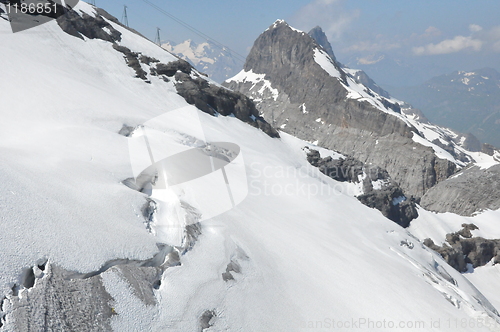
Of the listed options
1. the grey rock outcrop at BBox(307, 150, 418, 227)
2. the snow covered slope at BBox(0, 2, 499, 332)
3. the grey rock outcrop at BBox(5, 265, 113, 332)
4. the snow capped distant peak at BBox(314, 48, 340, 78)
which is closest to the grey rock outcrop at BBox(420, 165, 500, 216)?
the grey rock outcrop at BBox(307, 150, 418, 227)

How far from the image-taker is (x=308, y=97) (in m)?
122

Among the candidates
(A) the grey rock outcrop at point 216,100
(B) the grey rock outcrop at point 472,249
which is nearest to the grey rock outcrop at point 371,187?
(B) the grey rock outcrop at point 472,249

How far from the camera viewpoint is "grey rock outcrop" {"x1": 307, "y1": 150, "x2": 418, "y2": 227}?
49562 millimetres

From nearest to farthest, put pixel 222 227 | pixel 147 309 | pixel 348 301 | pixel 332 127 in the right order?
pixel 147 309 → pixel 348 301 → pixel 222 227 → pixel 332 127

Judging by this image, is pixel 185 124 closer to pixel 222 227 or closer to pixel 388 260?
pixel 222 227

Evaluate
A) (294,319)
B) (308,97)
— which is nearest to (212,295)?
(294,319)

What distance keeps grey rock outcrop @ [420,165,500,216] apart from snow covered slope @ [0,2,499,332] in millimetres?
37066

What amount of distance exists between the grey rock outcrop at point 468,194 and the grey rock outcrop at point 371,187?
12595 millimetres

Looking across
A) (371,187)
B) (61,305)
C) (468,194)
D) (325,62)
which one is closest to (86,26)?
(61,305)

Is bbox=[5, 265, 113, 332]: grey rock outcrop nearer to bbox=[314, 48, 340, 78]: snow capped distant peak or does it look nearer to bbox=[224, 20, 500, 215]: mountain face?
bbox=[224, 20, 500, 215]: mountain face

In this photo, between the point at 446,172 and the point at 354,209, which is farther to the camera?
the point at 446,172

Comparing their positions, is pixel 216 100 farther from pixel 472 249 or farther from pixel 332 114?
pixel 332 114

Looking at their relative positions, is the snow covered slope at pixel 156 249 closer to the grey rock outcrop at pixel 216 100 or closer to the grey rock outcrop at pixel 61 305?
the grey rock outcrop at pixel 61 305

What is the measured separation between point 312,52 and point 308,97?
73.1 ft
